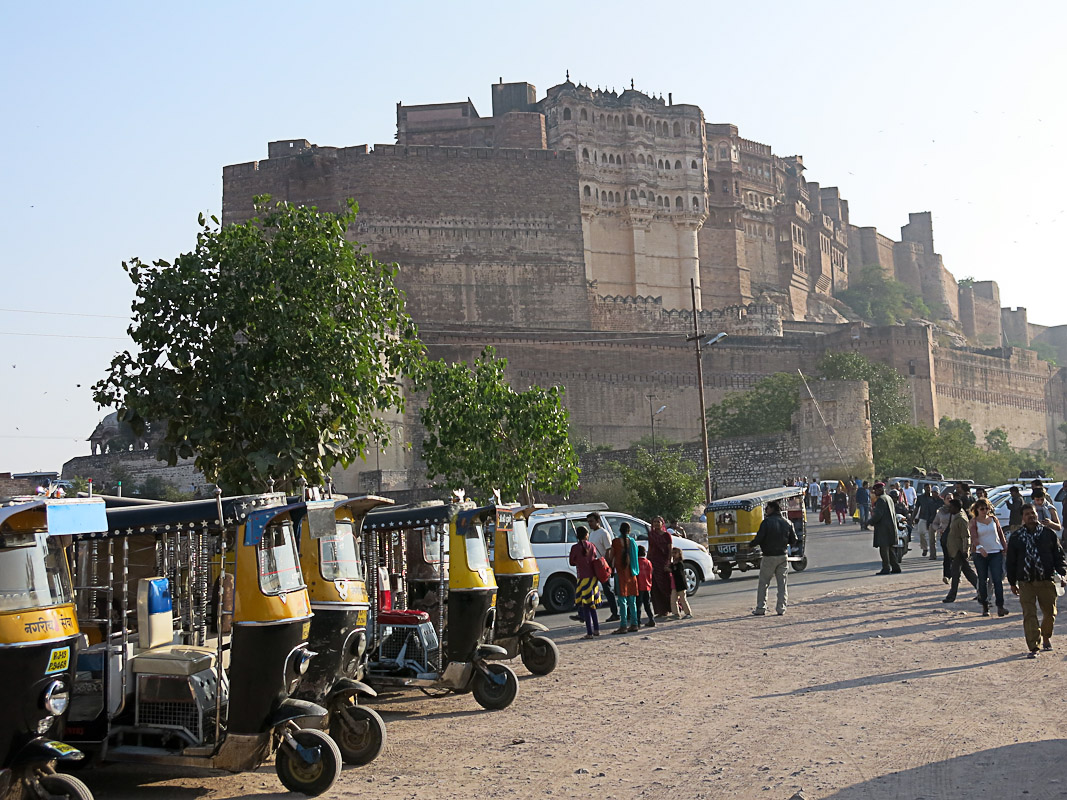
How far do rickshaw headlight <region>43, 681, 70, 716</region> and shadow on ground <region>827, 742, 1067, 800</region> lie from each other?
10.8 ft

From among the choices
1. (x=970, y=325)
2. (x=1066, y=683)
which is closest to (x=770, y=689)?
(x=1066, y=683)

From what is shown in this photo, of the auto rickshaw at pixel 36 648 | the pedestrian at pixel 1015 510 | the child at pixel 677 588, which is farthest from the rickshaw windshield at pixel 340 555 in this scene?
the pedestrian at pixel 1015 510

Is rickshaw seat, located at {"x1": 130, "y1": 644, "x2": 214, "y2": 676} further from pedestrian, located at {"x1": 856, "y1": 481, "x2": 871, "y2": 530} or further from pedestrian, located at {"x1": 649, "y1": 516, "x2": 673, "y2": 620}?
pedestrian, located at {"x1": 856, "y1": 481, "x2": 871, "y2": 530}

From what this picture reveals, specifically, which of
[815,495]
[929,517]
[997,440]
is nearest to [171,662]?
[929,517]

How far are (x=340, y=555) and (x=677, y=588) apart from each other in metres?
6.45

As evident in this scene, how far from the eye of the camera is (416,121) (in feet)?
234

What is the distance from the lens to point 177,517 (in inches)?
257

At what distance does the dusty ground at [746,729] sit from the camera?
6188 millimetres

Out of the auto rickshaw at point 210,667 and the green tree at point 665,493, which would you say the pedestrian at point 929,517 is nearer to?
the green tree at point 665,493

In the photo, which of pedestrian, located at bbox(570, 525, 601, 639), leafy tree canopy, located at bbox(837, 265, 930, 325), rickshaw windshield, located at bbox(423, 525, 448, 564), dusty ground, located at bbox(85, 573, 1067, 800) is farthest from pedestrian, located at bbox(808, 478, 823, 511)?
leafy tree canopy, located at bbox(837, 265, 930, 325)

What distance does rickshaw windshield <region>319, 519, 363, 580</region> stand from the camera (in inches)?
284

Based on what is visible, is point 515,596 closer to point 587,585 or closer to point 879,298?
point 587,585

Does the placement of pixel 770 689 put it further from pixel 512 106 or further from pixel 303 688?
pixel 512 106

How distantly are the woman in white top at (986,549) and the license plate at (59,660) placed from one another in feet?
27.4
